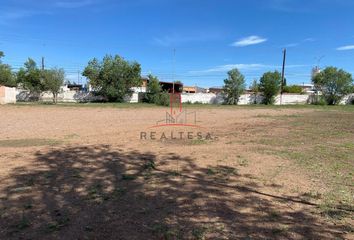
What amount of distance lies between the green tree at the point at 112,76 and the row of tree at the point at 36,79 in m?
3.54

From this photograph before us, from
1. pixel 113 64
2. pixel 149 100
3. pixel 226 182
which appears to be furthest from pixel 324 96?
pixel 226 182

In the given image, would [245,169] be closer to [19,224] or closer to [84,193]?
[84,193]

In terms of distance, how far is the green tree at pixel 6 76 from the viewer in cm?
3847

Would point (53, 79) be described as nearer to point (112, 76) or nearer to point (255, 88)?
point (112, 76)

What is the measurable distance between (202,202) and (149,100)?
32.6 m

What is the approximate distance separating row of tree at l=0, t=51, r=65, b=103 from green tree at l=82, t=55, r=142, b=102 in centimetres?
354

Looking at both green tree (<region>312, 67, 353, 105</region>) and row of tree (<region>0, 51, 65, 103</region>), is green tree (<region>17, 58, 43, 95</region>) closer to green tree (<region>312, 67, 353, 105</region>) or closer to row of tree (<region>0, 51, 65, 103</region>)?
row of tree (<region>0, 51, 65, 103</region>)

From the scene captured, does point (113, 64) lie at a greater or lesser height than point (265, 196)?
greater

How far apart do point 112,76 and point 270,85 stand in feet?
62.2

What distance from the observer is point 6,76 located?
128ft

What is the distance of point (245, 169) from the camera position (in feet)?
15.8

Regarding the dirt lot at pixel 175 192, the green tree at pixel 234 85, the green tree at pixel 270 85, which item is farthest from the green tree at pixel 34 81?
the dirt lot at pixel 175 192

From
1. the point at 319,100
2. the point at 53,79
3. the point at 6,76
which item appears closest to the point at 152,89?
the point at 53,79

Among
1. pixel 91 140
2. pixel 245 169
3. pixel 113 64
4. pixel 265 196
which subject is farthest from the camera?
pixel 113 64
